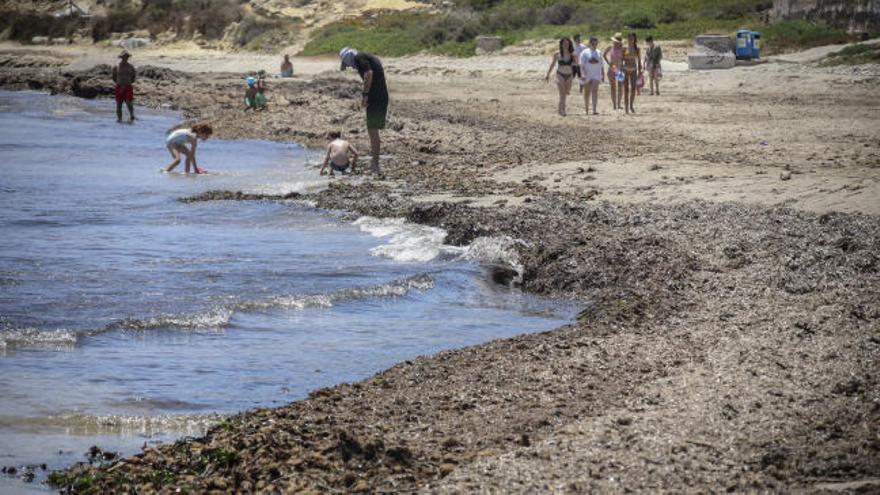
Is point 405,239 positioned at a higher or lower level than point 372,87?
lower

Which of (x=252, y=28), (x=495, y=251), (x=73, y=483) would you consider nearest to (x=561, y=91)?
(x=495, y=251)

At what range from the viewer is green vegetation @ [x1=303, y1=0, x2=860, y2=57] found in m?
38.4

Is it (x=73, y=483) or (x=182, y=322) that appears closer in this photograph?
(x=73, y=483)

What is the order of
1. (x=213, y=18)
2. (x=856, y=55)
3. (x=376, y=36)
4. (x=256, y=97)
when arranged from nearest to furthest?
(x=256, y=97) → (x=856, y=55) → (x=376, y=36) → (x=213, y=18)

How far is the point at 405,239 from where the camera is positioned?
13.3 metres

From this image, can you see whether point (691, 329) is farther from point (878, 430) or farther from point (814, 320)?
point (878, 430)

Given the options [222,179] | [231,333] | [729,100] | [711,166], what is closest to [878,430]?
[231,333]

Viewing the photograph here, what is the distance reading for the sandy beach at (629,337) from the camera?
5941 millimetres

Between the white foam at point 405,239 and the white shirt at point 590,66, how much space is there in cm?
972

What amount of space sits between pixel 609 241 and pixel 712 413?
530cm

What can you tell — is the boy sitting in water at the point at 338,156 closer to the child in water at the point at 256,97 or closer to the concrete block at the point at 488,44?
the child in water at the point at 256,97

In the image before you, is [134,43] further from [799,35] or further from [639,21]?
[799,35]

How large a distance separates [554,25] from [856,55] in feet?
53.3

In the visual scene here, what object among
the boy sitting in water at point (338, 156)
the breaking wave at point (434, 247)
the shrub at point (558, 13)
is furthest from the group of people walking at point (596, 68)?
the shrub at point (558, 13)
